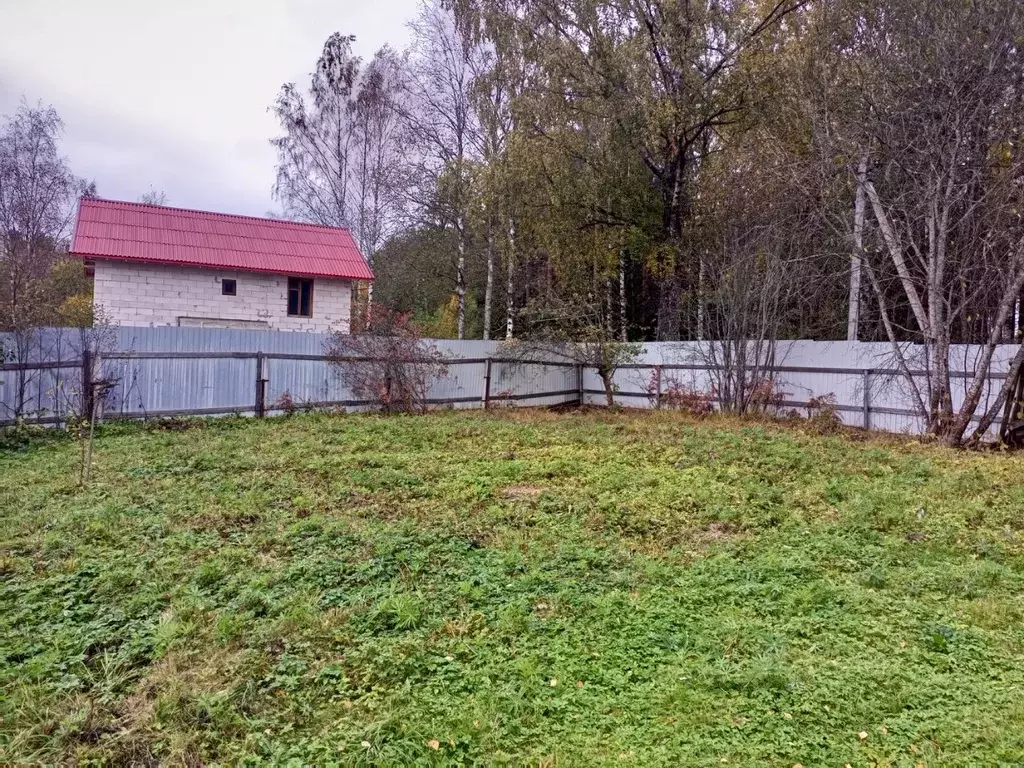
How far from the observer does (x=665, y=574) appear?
3.97m

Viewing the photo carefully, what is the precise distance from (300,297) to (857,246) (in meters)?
12.6

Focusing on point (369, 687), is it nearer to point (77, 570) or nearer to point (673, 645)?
point (673, 645)

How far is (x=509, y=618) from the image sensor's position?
3.28 m

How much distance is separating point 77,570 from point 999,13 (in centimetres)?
1163

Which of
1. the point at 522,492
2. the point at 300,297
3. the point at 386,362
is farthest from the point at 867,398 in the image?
the point at 300,297

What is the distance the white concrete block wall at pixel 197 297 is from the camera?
14.7m

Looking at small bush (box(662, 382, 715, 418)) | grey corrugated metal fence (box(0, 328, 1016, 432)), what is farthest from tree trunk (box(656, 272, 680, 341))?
small bush (box(662, 382, 715, 418))

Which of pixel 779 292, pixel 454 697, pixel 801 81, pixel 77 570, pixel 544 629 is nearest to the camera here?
pixel 454 697

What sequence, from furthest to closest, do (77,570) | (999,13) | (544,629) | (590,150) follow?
1. (590,150)
2. (999,13)
3. (77,570)
4. (544,629)

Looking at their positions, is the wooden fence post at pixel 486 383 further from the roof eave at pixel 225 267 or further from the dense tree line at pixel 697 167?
the roof eave at pixel 225 267

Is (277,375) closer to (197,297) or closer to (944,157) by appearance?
(197,297)

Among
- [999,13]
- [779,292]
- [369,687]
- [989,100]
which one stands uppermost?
[999,13]

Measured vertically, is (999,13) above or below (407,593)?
above

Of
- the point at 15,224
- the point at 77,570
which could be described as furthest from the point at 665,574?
the point at 15,224
